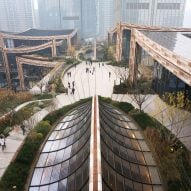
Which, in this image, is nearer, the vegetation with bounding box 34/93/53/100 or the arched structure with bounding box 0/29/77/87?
the vegetation with bounding box 34/93/53/100

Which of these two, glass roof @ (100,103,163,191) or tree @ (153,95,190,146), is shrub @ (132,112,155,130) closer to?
tree @ (153,95,190,146)

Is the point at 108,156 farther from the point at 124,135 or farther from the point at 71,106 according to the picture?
the point at 71,106

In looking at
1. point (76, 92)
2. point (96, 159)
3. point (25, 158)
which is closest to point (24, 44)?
point (76, 92)

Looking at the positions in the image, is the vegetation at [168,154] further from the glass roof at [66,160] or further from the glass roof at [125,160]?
the glass roof at [66,160]

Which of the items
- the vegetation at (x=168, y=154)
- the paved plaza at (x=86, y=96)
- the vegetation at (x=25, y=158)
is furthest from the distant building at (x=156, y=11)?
the vegetation at (x=25, y=158)

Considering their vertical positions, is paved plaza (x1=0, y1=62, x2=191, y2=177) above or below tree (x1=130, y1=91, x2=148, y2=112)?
below

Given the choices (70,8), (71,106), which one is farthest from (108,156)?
(70,8)

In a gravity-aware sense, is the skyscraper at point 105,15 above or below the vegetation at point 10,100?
above

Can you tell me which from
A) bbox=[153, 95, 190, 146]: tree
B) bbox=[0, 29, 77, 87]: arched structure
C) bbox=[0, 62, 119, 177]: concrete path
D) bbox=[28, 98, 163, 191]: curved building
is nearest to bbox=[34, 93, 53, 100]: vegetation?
bbox=[0, 62, 119, 177]: concrete path
